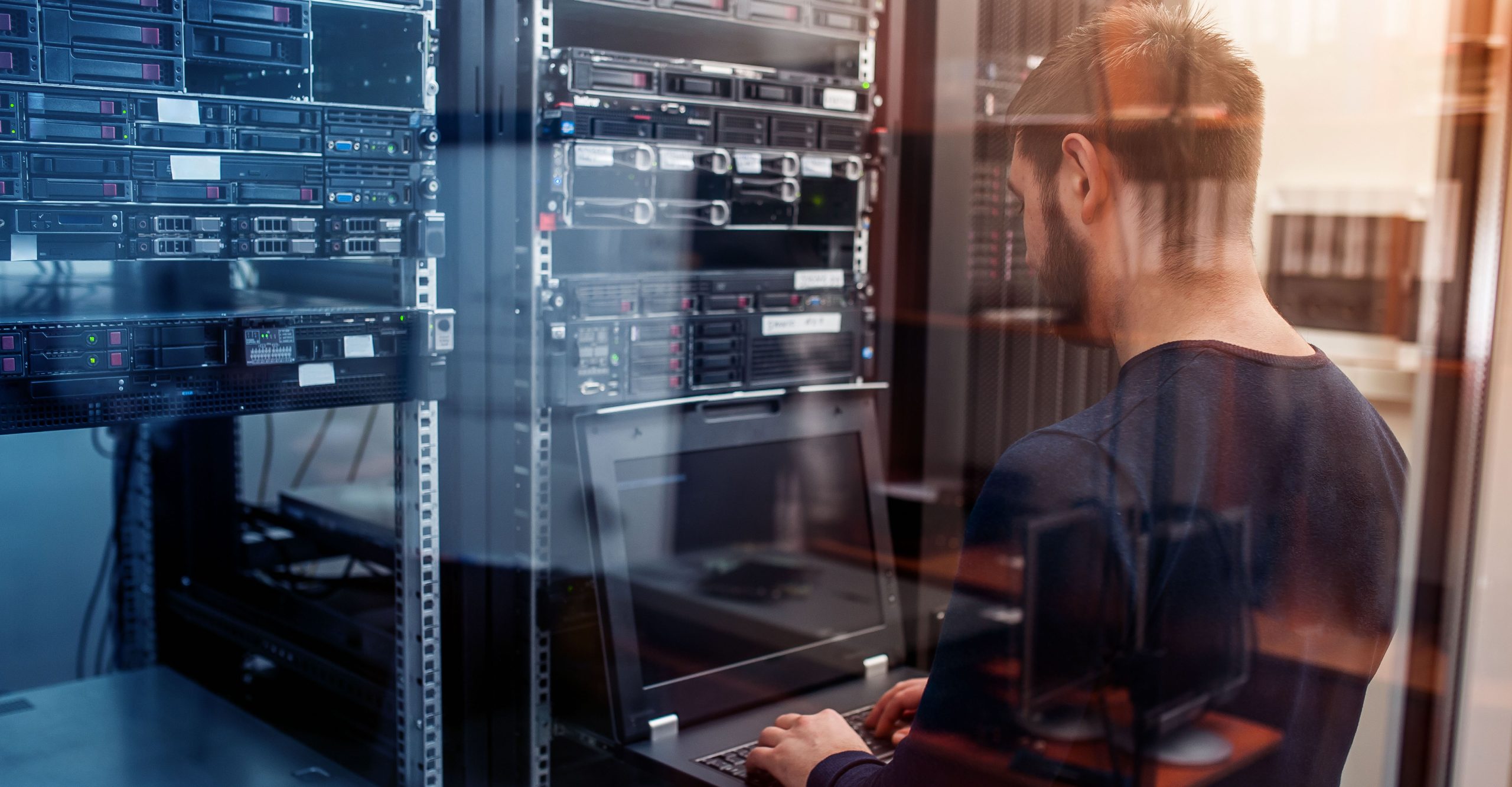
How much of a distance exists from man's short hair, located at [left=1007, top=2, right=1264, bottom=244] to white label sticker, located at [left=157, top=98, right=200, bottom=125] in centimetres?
81

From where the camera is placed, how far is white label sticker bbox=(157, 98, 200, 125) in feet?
3.66

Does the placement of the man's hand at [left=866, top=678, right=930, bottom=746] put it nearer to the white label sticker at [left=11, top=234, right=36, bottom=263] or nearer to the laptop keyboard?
the laptop keyboard

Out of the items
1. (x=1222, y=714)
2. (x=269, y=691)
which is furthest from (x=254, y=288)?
(x=1222, y=714)

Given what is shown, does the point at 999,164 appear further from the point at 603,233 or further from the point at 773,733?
the point at 773,733

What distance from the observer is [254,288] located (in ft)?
5.26

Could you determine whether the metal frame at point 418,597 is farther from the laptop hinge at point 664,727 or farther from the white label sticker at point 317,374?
the laptop hinge at point 664,727

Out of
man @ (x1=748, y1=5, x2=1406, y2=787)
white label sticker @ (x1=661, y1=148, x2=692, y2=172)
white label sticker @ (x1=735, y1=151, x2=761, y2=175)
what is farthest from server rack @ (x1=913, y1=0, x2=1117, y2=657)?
man @ (x1=748, y1=5, x2=1406, y2=787)

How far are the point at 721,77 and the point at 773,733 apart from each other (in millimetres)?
828

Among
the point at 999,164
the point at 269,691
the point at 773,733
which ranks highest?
the point at 999,164

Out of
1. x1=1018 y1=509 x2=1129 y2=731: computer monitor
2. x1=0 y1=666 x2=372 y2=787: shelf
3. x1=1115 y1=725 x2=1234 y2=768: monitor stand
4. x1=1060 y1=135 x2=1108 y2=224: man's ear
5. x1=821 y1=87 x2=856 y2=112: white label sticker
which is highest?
x1=821 y1=87 x2=856 y2=112: white label sticker

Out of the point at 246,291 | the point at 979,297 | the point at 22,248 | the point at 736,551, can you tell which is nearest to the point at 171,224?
the point at 22,248

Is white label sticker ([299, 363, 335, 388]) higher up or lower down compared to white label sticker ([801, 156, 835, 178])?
lower down

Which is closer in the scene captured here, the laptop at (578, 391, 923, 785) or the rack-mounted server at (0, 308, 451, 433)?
the rack-mounted server at (0, 308, 451, 433)

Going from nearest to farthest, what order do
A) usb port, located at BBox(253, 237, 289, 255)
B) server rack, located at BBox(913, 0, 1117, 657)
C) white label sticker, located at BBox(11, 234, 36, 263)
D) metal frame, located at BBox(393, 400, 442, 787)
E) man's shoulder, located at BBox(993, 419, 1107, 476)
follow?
1. man's shoulder, located at BBox(993, 419, 1107, 476)
2. white label sticker, located at BBox(11, 234, 36, 263)
3. usb port, located at BBox(253, 237, 289, 255)
4. metal frame, located at BBox(393, 400, 442, 787)
5. server rack, located at BBox(913, 0, 1117, 657)
